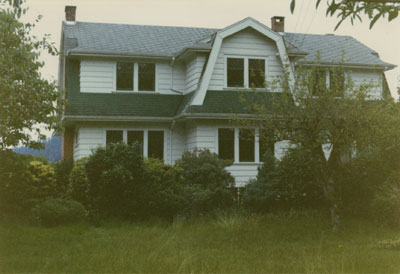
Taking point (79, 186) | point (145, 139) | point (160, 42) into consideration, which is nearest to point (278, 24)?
point (160, 42)

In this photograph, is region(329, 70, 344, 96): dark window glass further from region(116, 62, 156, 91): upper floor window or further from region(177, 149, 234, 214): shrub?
region(116, 62, 156, 91): upper floor window

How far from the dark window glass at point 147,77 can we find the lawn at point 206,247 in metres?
8.76

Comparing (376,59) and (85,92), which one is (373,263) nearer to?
(85,92)

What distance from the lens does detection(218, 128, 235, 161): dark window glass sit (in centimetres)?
2050

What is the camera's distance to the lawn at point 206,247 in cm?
884

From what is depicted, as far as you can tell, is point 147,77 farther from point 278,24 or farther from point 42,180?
point 278,24

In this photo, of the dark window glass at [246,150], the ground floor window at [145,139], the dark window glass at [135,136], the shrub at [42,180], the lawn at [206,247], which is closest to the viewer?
the lawn at [206,247]

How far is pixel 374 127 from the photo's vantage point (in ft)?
41.0

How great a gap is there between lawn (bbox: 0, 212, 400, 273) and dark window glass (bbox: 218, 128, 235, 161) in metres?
5.48

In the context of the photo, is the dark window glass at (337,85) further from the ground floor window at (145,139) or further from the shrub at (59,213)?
the ground floor window at (145,139)

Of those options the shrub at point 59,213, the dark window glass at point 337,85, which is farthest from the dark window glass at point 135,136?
the dark window glass at point 337,85

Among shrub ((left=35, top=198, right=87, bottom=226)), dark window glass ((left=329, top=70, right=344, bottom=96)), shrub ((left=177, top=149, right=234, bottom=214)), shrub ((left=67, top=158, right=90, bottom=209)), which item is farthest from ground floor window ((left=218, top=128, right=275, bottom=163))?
shrub ((left=35, top=198, right=87, bottom=226))

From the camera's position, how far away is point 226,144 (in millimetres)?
20562

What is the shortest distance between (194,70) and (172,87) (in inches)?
70.0
